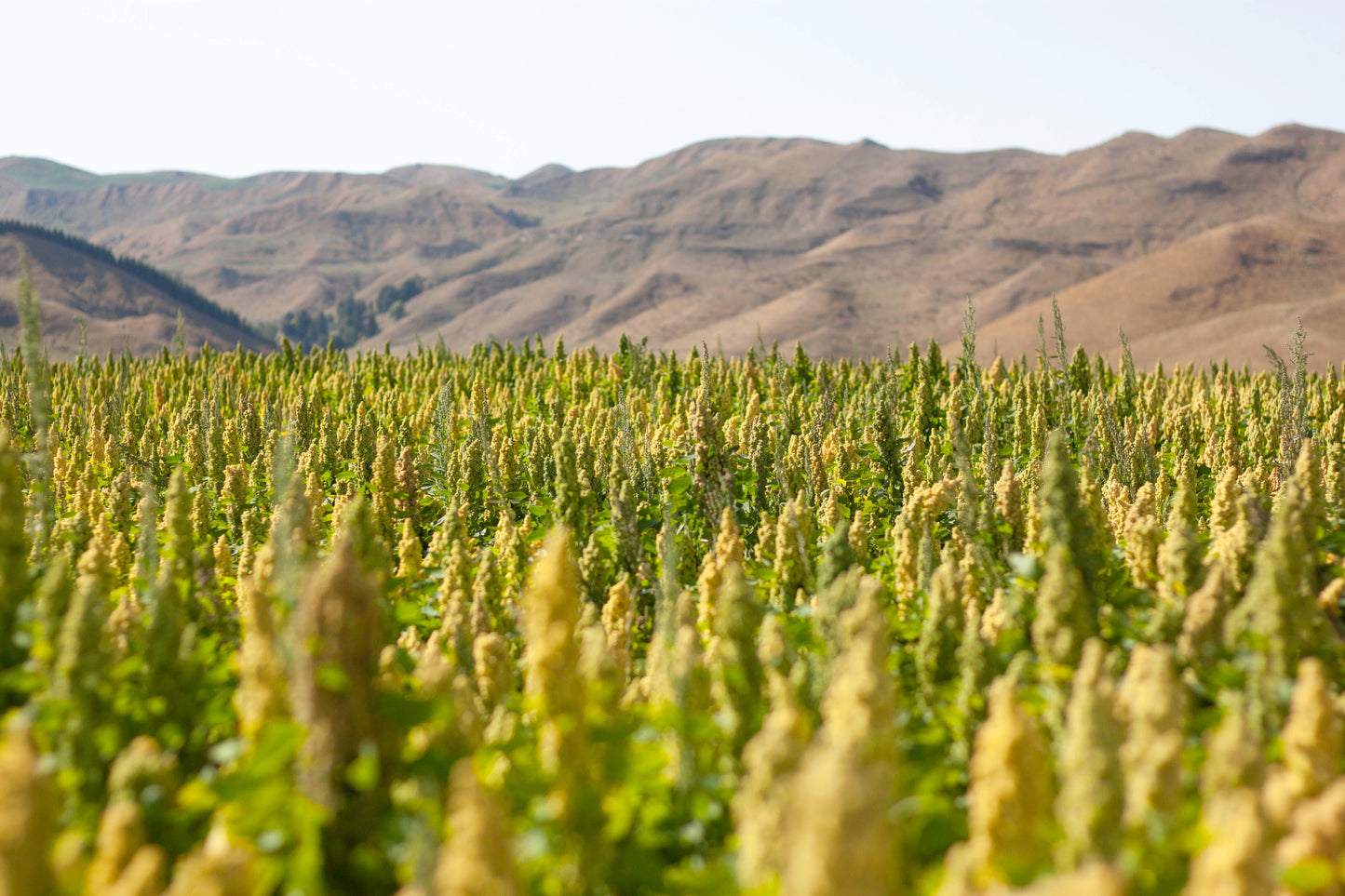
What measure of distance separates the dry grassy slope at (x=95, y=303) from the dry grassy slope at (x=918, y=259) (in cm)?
2690

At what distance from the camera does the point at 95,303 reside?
11906 cm

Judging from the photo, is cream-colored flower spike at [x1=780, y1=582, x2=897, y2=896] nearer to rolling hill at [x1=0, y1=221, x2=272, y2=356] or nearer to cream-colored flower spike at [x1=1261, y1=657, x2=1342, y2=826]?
cream-colored flower spike at [x1=1261, y1=657, x2=1342, y2=826]

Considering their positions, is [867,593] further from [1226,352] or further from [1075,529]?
[1226,352]

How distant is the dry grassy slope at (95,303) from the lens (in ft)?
333

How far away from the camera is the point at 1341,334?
54250 mm

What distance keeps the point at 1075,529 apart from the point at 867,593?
1.26 meters

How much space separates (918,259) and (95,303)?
103 m

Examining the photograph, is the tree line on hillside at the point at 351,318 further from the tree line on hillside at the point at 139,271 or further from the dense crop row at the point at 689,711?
the dense crop row at the point at 689,711

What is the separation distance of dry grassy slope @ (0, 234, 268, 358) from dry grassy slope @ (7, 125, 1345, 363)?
26902 millimetres

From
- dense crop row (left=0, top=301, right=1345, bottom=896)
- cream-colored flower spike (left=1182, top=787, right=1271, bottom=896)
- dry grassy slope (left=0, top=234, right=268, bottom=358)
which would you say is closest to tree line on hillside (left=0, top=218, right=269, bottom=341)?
dry grassy slope (left=0, top=234, right=268, bottom=358)

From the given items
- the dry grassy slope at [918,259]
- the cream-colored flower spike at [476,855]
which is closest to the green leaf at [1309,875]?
the cream-colored flower spike at [476,855]

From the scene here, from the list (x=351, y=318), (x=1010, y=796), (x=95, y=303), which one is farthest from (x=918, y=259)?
(x=1010, y=796)

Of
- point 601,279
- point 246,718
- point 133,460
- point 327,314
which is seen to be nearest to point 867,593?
point 246,718

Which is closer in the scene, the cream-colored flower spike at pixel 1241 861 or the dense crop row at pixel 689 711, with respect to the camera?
the cream-colored flower spike at pixel 1241 861
